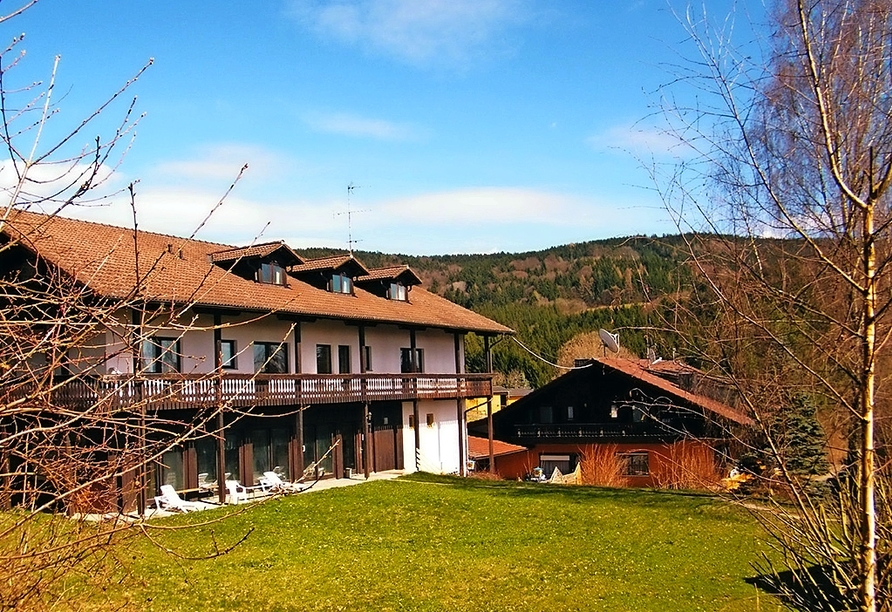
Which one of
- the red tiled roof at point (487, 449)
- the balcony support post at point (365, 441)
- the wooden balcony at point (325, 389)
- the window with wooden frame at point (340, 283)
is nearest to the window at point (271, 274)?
the window with wooden frame at point (340, 283)

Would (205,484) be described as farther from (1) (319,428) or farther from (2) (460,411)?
(2) (460,411)

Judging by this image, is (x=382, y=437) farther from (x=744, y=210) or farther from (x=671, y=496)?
(x=744, y=210)

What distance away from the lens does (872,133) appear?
10.6 feet

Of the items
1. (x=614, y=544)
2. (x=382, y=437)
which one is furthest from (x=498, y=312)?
(x=614, y=544)

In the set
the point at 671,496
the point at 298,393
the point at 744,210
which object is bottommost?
the point at 671,496

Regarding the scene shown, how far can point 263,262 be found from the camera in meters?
24.7

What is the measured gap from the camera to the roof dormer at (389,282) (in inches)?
1166

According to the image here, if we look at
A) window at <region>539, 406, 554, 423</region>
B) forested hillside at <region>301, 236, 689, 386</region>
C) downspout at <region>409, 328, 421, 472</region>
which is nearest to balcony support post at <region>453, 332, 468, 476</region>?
downspout at <region>409, 328, 421, 472</region>

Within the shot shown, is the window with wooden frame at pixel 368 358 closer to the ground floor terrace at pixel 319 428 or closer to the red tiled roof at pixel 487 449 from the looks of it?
the ground floor terrace at pixel 319 428

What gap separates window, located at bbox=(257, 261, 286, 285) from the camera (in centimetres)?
2454

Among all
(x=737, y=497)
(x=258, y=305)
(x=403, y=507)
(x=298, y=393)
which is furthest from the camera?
(x=298, y=393)

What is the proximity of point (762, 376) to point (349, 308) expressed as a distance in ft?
71.0

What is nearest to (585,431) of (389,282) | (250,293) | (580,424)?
(580,424)

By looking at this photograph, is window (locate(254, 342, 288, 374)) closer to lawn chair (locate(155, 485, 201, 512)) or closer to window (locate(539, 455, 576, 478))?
lawn chair (locate(155, 485, 201, 512))
